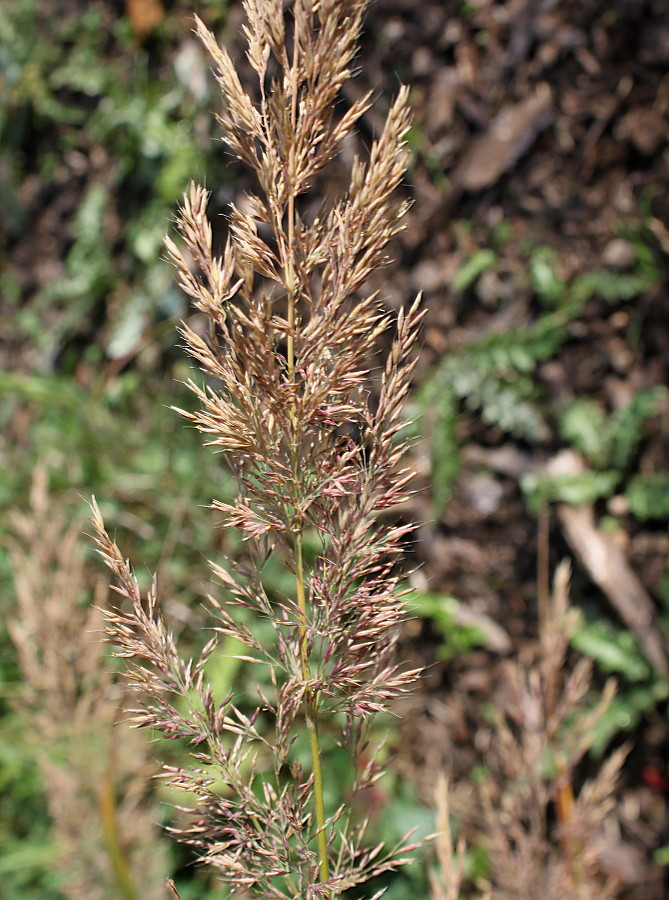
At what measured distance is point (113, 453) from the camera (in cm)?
254

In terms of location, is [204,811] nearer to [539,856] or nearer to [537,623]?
[539,856]

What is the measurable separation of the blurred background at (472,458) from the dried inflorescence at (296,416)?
0.90 metres

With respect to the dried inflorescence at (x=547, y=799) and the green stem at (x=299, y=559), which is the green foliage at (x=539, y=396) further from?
the green stem at (x=299, y=559)

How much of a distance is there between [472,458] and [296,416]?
1609 millimetres

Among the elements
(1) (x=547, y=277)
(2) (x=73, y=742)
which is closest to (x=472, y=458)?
(1) (x=547, y=277)

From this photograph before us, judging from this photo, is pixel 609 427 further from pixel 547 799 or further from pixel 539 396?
pixel 547 799

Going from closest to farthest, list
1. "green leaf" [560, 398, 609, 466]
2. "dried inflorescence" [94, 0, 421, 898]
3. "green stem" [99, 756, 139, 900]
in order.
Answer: "dried inflorescence" [94, 0, 421, 898]
"green stem" [99, 756, 139, 900]
"green leaf" [560, 398, 609, 466]

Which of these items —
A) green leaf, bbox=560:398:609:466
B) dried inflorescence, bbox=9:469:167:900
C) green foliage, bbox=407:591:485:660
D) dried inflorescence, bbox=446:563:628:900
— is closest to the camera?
dried inflorescence, bbox=446:563:628:900

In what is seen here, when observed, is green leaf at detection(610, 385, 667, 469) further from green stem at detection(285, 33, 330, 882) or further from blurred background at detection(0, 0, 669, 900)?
green stem at detection(285, 33, 330, 882)

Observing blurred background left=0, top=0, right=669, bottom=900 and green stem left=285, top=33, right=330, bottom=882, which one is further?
blurred background left=0, top=0, right=669, bottom=900

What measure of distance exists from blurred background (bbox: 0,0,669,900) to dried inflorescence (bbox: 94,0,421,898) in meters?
0.90

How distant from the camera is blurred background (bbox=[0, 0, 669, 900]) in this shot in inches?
72.2

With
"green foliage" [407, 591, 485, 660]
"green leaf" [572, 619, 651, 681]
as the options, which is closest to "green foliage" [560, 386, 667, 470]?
"green leaf" [572, 619, 651, 681]

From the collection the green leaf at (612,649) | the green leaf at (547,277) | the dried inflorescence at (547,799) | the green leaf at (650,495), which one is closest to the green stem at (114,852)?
the dried inflorescence at (547,799)
